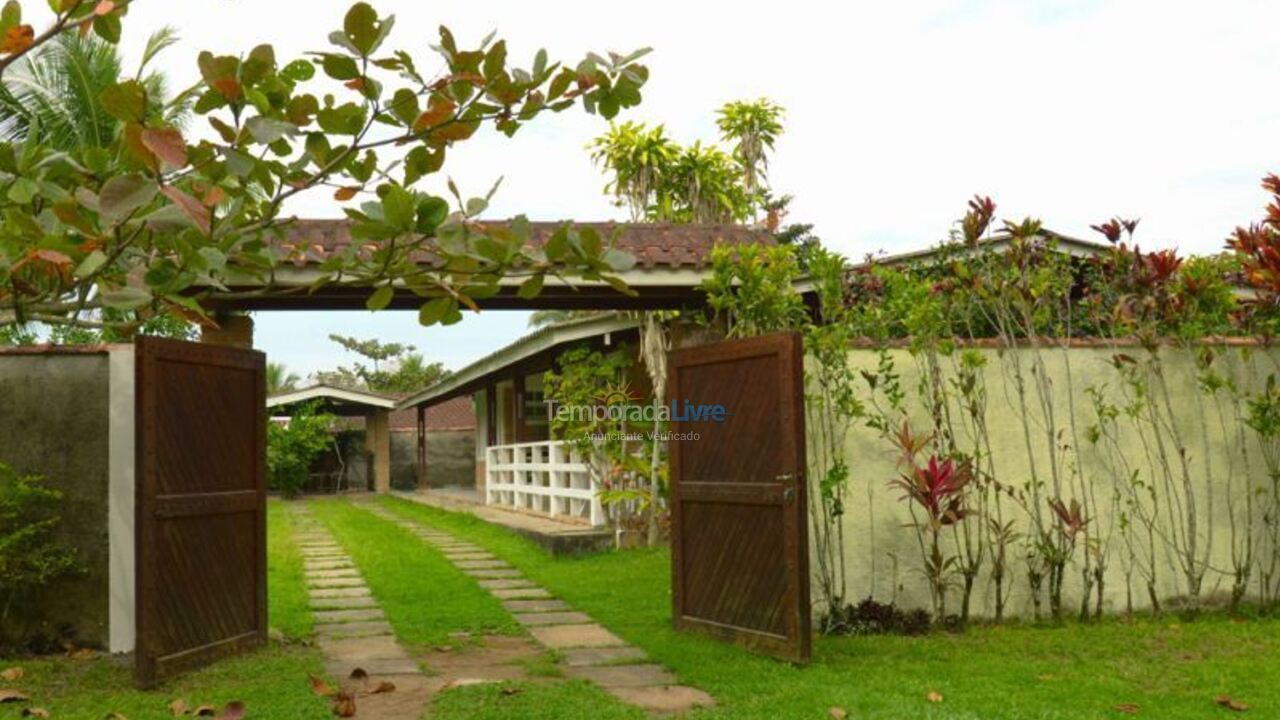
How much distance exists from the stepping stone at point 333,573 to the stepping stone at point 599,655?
414 centimetres

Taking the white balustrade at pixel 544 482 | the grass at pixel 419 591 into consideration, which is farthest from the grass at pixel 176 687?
the white balustrade at pixel 544 482

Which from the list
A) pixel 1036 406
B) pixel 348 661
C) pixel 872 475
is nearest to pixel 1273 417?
pixel 1036 406

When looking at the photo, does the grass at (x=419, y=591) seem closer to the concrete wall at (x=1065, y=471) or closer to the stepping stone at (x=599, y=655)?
the stepping stone at (x=599, y=655)

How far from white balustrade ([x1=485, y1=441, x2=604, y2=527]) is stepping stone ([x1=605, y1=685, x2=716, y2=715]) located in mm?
6525

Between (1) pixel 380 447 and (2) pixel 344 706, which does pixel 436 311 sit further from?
(1) pixel 380 447

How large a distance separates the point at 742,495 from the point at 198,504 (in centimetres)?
293

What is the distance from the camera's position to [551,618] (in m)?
8.02

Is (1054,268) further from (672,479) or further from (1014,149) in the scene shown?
(672,479)

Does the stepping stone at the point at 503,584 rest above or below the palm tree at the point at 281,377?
below

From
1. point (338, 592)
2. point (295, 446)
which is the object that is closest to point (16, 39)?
point (338, 592)

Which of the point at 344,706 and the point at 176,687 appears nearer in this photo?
the point at 344,706

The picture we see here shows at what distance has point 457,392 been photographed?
23.8 meters

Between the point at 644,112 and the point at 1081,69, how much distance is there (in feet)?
22.4

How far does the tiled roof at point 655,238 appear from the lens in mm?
8680
